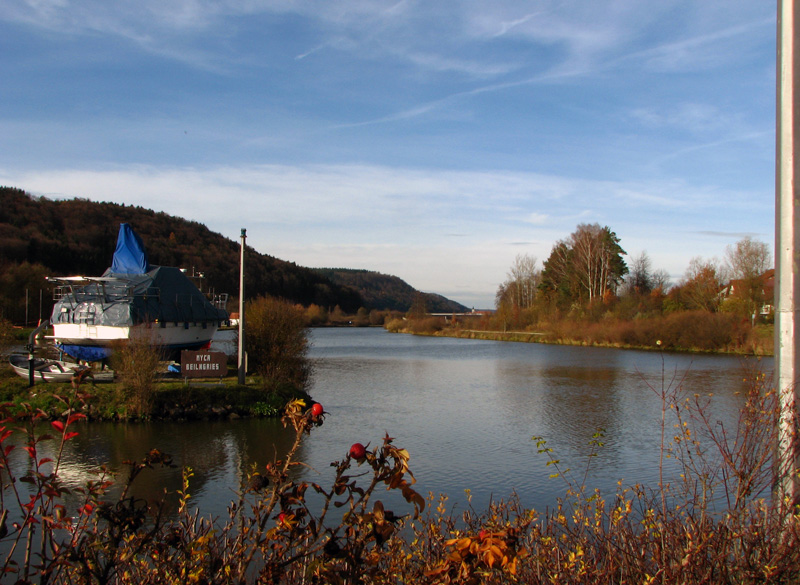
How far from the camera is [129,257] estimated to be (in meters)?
22.2

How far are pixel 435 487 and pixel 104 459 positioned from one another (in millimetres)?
6179

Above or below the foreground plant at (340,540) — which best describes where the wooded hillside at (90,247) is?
above

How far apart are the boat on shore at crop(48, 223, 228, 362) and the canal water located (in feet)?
14.5

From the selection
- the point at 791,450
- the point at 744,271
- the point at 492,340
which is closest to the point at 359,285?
the point at 492,340

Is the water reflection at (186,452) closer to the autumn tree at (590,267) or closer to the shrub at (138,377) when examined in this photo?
the shrub at (138,377)

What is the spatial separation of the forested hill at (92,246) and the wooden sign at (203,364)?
38609 mm

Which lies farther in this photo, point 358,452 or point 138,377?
point 138,377

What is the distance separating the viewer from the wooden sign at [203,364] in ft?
53.5

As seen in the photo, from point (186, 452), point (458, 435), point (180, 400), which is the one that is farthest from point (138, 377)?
point (458, 435)

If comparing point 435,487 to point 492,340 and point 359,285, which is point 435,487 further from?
point 359,285

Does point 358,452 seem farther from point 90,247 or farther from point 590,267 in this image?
point 90,247

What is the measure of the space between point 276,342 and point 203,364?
11.5 feet

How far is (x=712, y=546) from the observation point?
357cm

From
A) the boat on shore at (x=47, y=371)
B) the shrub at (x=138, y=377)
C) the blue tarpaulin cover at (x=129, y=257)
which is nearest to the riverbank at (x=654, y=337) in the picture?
the blue tarpaulin cover at (x=129, y=257)
